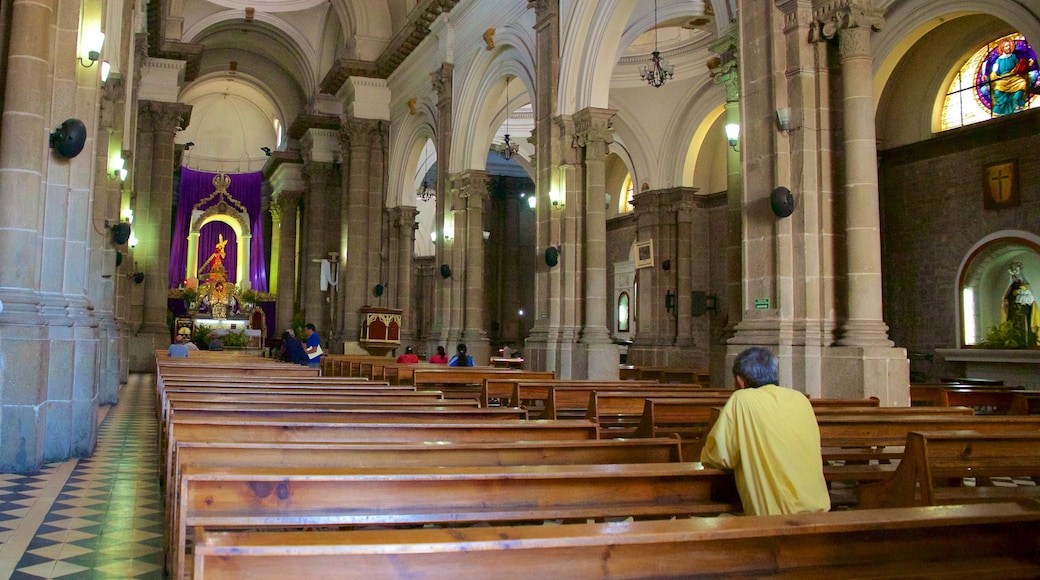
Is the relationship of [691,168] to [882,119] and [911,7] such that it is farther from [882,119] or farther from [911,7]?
[911,7]

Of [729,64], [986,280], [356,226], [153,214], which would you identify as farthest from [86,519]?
[356,226]

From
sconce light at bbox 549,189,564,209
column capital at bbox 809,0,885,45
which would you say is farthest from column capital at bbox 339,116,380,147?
column capital at bbox 809,0,885,45

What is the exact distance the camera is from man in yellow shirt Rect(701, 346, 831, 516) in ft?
9.88

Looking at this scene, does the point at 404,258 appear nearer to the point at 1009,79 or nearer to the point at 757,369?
the point at 1009,79

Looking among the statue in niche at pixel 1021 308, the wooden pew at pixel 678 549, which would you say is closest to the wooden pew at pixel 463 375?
the wooden pew at pixel 678 549

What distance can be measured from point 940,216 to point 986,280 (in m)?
1.50

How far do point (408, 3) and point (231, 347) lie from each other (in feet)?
42.2

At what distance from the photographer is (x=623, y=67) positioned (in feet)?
69.0

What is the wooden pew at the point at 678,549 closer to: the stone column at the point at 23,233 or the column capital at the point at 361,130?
the stone column at the point at 23,233

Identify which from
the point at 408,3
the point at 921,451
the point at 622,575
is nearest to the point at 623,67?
the point at 408,3

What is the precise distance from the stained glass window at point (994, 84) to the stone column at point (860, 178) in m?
7.73

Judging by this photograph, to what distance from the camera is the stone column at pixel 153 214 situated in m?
20.9

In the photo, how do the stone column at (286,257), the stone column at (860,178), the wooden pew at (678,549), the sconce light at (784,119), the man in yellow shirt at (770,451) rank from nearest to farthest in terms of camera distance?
the wooden pew at (678,549) → the man in yellow shirt at (770,451) → the stone column at (860,178) → the sconce light at (784,119) → the stone column at (286,257)

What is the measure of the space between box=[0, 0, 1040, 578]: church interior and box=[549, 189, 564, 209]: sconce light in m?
0.06
